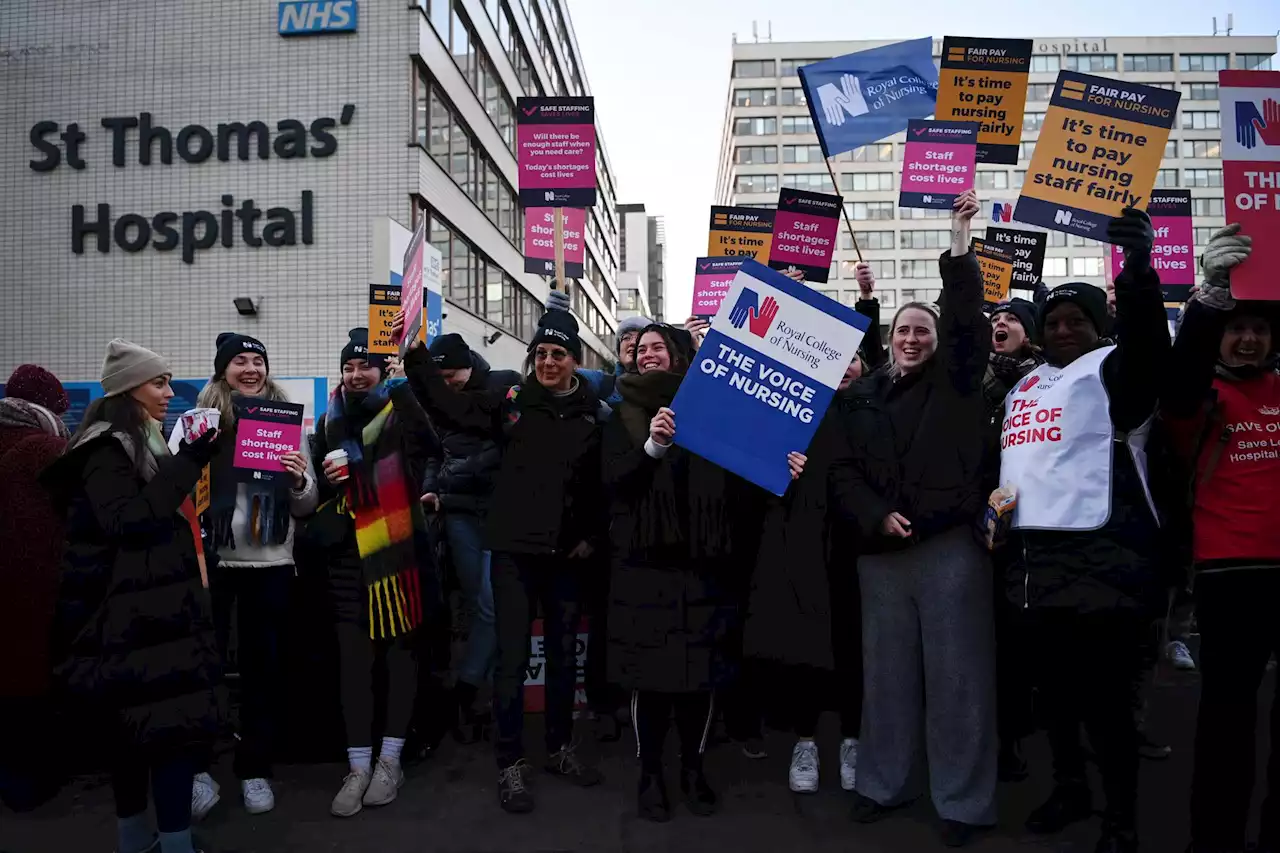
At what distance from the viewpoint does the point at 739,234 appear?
8.22m

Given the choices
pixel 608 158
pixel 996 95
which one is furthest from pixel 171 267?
pixel 608 158

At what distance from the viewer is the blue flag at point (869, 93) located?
5941mm

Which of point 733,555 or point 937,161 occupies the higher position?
point 937,161

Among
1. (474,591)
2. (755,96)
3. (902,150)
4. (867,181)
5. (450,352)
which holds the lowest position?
A: (474,591)

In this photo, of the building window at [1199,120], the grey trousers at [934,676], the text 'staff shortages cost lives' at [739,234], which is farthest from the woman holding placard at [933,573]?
the building window at [1199,120]

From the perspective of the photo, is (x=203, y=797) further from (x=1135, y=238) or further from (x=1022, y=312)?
(x=1022, y=312)

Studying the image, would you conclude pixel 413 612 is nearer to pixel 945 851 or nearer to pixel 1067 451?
pixel 945 851

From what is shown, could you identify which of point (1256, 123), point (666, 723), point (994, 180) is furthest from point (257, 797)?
point (994, 180)

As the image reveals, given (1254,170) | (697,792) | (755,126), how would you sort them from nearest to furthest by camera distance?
1. (1254,170)
2. (697,792)
3. (755,126)

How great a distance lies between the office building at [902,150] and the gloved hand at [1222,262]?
2476 inches

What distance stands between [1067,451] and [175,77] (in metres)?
17.4

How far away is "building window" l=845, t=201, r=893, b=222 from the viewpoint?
65.5 m

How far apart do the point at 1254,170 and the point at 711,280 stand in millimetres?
4861

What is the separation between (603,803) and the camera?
3805 mm
